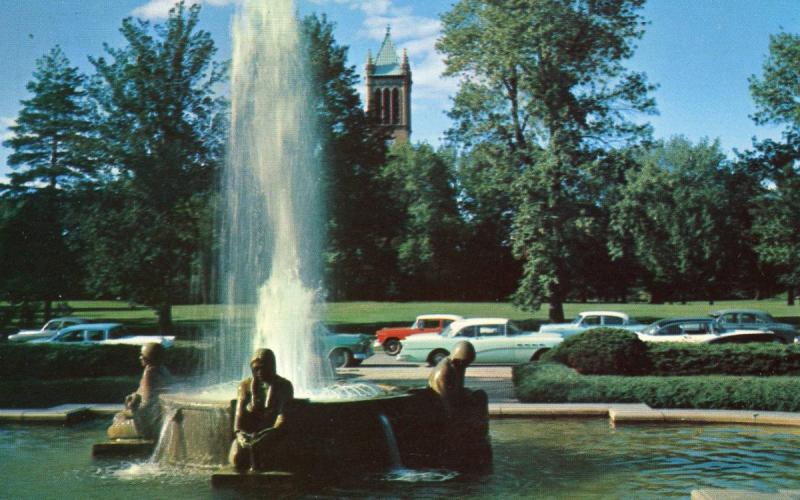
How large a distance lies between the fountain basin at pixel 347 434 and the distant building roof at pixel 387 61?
94.4m

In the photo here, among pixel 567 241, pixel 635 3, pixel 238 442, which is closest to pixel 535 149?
pixel 567 241

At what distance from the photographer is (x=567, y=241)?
36219mm

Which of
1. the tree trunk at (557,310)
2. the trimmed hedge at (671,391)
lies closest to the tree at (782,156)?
the tree trunk at (557,310)

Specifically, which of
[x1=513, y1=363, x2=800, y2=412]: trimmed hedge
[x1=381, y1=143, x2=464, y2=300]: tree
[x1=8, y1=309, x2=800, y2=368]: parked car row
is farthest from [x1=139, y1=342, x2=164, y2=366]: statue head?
[x1=381, y1=143, x2=464, y2=300]: tree

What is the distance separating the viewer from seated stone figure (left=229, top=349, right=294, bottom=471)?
9391 millimetres

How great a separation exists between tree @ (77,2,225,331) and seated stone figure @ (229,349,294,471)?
23.6m

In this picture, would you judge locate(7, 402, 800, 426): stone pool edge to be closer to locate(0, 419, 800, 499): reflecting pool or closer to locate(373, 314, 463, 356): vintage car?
locate(0, 419, 800, 499): reflecting pool

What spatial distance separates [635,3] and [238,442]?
33774 millimetres

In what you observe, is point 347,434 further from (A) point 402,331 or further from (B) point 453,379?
(A) point 402,331

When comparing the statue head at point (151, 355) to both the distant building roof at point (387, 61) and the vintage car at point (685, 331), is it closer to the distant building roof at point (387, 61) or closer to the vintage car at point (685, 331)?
the vintage car at point (685, 331)

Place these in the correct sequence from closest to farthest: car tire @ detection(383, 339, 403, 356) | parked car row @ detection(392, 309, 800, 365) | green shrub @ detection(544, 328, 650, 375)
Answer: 1. green shrub @ detection(544, 328, 650, 375)
2. parked car row @ detection(392, 309, 800, 365)
3. car tire @ detection(383, 339, 403, 356)

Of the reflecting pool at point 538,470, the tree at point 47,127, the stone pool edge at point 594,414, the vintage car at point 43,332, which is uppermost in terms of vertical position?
the tree at point 47,127

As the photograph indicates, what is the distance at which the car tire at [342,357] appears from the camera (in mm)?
25125

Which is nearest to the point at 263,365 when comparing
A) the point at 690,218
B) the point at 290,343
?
the point at 290,343
